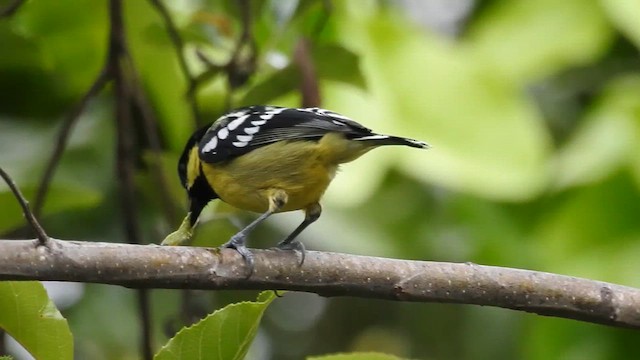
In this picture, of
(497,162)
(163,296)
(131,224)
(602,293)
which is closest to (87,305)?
(163,296)

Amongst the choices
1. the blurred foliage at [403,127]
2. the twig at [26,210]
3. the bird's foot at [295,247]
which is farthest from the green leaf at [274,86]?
the twig at [26,210]

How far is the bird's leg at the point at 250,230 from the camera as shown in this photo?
51.3 inches

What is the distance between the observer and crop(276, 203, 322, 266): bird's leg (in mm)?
1429

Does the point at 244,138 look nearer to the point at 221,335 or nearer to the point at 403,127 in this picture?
the point at 403,127

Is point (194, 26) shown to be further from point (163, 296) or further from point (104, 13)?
point (163, 296)

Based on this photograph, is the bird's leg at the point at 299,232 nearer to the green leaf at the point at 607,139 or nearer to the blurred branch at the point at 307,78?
the blurred branch at the point at 307,78

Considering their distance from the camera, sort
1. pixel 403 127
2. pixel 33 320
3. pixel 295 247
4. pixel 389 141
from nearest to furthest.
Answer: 1. pixel 33 320
2. pixel 295 247
3. pixel 389 141
4. pixel 403 127

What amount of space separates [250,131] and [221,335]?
69 centimetres

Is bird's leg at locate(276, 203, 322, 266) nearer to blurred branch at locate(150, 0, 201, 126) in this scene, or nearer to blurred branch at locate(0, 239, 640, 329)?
blurred branch at locate(0, 239, 640, 329)

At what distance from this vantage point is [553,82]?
262 cm

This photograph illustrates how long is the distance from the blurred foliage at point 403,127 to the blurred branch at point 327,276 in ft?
2.01

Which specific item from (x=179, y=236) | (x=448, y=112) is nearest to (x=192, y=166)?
(x=179, y=236)

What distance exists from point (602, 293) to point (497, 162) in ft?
2.55

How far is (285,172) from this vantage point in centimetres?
182
